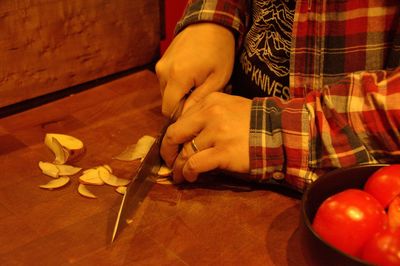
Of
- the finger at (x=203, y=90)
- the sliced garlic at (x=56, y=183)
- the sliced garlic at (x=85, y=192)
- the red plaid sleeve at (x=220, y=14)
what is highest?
the red plaid sleeve at (x=220, y=14)

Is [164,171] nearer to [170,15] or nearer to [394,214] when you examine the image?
[394,214]

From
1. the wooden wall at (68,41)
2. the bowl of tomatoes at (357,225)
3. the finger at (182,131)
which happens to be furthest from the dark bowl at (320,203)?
the wooden wall at (68,41)

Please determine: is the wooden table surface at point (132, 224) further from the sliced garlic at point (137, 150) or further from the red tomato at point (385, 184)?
the red tomato at point (385, 184)

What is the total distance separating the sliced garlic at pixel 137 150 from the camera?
3.14 ft

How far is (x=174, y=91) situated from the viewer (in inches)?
37.0

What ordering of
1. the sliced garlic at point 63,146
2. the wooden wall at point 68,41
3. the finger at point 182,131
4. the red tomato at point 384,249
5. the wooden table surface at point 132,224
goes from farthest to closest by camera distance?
the wooden wall at point 68,41
the sliced garlic at point 63,146
the finger at point 182,131
the wooden table surface at point 132,224
the red tomato at point 384,249

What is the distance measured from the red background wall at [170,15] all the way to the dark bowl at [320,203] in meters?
0.78

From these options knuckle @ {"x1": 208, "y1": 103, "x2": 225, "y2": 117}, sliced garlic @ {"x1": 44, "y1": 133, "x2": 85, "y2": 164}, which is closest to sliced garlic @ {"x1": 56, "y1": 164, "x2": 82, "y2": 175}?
sliced garlic @ {"x1": 44, "y1": 133, "x2": 85, "y2": 164}

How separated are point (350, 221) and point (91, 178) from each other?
0.42 meters

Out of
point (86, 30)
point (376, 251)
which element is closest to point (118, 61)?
point (86, 30)

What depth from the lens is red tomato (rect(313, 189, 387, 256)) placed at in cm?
59

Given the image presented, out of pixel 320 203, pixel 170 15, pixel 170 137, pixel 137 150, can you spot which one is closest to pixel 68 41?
pixel 170 15

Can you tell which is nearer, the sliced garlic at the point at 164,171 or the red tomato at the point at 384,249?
the red tomato at the point at 384,249

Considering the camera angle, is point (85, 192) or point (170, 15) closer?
point (85, 192)
